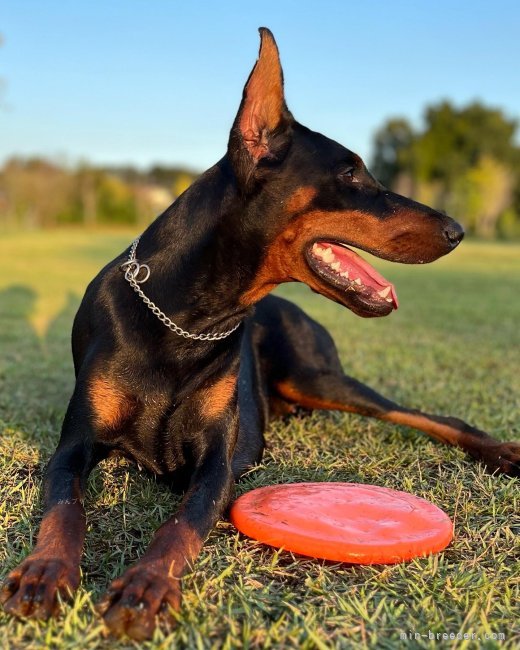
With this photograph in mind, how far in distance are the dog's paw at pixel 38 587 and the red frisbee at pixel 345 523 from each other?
0.75 metres

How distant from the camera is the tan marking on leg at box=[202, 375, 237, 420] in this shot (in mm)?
3029

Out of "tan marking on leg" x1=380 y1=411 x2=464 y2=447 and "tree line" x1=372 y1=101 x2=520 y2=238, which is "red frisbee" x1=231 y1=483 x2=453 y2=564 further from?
"tree line" x1=372 y1=101 x2=520 y2=238

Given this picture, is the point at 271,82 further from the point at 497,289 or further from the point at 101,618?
the point at 497,289

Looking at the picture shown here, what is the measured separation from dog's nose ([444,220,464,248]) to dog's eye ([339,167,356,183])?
480 mm

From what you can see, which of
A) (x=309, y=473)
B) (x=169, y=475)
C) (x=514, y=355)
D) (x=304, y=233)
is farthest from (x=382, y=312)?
(x=514, y=355)

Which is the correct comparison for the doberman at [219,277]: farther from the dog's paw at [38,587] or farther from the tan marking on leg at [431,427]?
the tan marking on leg at [431,427]

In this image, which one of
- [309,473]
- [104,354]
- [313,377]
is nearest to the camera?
[104,354]

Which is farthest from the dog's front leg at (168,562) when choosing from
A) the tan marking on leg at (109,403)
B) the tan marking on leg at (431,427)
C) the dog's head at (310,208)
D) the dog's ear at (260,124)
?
the tan marking on leg at (431,427)

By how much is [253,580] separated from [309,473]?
3.90ft

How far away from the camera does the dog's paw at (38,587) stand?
6.56 feet

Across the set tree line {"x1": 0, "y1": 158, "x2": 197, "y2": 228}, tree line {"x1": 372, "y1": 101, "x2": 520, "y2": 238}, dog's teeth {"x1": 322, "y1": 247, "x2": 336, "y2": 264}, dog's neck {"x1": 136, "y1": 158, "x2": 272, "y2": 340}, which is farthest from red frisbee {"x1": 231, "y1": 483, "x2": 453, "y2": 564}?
tree line {"x1": 372, "y1": 101, "x2": 520, "y2": 238}

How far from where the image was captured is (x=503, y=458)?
141 inches

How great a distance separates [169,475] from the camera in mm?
3094

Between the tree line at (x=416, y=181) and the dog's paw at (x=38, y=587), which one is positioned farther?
the tree line at (x=416, y=181)
